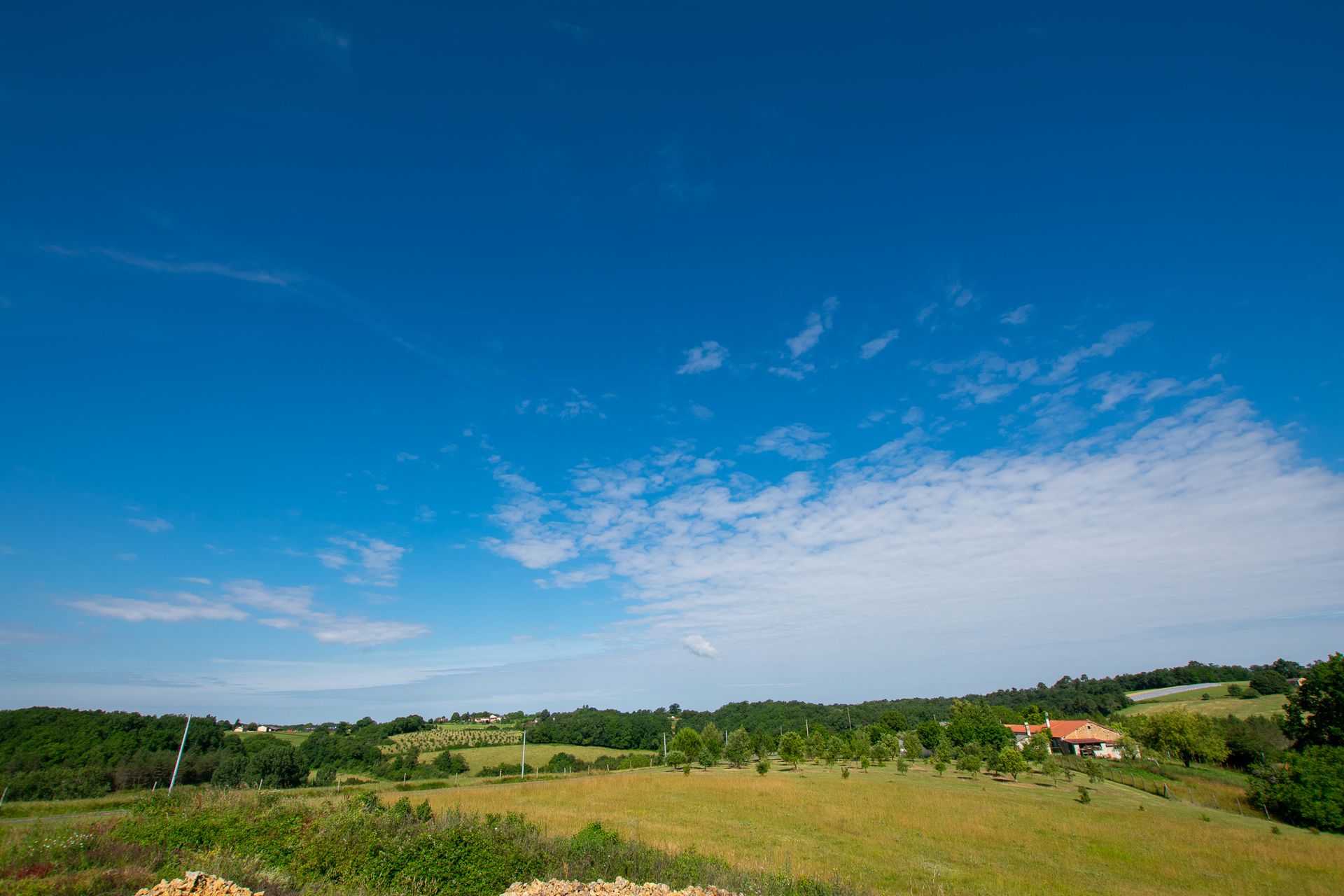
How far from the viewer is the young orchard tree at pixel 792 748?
221 feet

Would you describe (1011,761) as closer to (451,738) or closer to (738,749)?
(738,749)

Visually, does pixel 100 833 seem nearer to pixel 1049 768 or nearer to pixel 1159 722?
pixel 1049 768

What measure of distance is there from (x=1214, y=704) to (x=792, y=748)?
84.3 metres

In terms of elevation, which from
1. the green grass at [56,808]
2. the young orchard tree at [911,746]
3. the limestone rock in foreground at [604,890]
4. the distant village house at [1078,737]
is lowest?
the distant village house at [1078,737]

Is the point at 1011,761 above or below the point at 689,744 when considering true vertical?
below

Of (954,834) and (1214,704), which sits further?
(1214,704)

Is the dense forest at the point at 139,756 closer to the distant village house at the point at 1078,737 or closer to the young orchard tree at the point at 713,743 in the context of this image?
the young orchard tree at the point at 713,743

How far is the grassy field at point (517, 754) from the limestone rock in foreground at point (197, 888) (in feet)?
202

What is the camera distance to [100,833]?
16.7 metres

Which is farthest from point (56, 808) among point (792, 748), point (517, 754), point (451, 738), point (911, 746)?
point (911, 746)

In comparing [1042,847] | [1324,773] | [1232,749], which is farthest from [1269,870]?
[1232,749]

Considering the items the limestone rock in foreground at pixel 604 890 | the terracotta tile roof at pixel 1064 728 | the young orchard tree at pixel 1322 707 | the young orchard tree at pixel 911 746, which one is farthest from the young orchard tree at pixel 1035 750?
the limestone rock in foreground at pixel 604 890

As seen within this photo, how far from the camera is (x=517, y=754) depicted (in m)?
77.8

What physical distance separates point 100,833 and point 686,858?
17.6 metres
